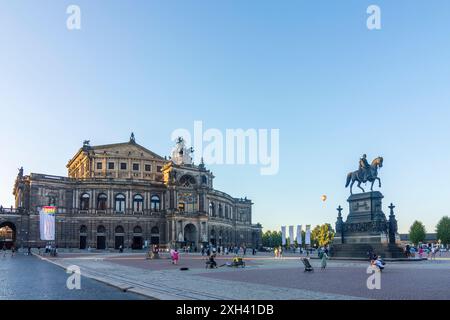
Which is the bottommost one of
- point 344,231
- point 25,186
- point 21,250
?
point 21,250

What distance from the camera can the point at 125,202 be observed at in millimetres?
95625

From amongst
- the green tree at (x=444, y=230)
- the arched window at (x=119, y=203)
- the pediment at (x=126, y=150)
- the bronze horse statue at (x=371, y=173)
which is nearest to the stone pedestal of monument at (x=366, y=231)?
the bronze horse statue at (x=371, y=173)

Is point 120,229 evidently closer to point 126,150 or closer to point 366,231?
point 126,150

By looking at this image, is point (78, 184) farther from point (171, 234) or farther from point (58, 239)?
point (171, 234)

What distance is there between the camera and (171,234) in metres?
95.5

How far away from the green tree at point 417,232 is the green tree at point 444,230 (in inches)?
314

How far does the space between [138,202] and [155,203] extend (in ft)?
13.3

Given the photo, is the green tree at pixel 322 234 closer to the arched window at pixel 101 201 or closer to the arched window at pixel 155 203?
the arched window at pixel 155 203

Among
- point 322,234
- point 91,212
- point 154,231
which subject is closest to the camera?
point 91,212

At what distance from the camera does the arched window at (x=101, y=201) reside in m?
93.6

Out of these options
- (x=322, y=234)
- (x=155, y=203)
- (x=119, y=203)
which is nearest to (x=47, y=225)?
(x=119, y=203)

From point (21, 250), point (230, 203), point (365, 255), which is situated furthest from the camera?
point (230, 203)

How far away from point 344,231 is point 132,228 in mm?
57205
